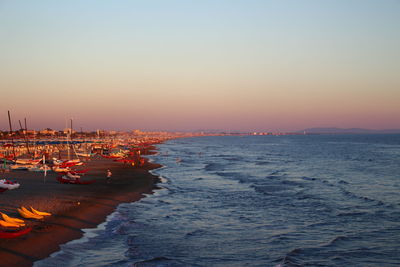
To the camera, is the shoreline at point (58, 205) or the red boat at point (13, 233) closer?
the shoreline at point (58, 205)

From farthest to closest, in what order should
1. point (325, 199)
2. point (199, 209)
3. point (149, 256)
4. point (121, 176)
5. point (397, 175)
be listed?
point (397, 175)
point (121, 176)
point (325, 199)
point (199, 209)
point (149, 256)

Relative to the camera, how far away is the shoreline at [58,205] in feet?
55.4

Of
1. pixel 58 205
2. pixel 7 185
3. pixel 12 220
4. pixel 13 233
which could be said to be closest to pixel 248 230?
pixel 13 233

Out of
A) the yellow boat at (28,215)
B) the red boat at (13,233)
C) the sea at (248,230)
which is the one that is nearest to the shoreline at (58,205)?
the red boat at (13,233)

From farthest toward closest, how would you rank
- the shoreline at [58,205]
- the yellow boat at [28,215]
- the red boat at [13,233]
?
1. the yellow boat at [28,215]
2. the red boat at [13,233]
3. the shoreline at [58,205]

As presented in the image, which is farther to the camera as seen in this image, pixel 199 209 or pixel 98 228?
pixel 199 209

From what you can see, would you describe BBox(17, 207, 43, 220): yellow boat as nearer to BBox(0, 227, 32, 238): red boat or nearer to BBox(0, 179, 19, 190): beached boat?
BBox(0, 227, 32, 238): red boat

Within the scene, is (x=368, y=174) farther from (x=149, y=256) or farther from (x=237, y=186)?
(x=149, y=256)

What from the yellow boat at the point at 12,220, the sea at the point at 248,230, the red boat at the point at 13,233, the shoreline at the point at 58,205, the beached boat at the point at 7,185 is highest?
the beached boat at the point at 7,185

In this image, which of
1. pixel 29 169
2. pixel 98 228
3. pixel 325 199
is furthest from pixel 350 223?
pixel 29 169

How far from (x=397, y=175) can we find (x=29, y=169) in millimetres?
49724

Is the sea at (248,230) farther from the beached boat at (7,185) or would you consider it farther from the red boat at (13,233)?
the beached boat at (7,185)

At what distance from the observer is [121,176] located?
46.9 meters

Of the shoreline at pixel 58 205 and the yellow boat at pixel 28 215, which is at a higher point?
the yellow boat at pixel 28 215
